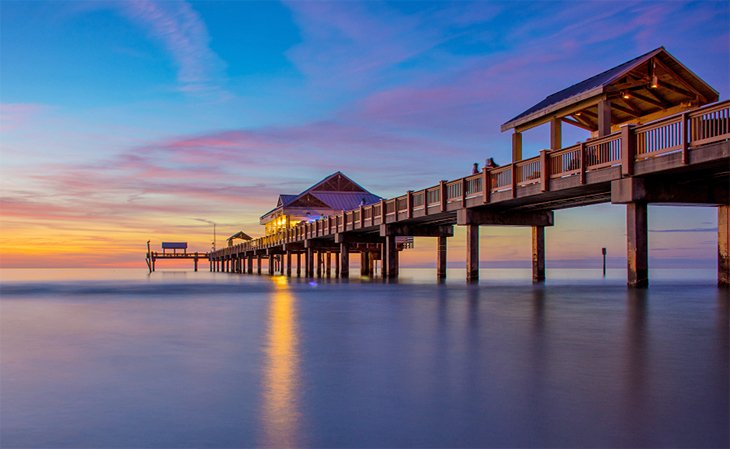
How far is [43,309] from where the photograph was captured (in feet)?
54.6

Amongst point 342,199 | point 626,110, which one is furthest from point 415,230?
point 342,199

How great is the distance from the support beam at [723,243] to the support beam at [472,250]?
10.00 m

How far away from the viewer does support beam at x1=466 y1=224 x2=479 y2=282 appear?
30688 millimetres

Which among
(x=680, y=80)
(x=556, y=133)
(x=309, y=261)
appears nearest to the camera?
(x=680, y=80)

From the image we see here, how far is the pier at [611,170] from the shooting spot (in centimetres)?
1847

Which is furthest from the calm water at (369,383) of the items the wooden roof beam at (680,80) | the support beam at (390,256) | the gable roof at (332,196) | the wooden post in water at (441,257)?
the gable roof at (332,196)

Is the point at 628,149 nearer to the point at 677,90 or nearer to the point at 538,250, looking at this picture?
the point at 677,90

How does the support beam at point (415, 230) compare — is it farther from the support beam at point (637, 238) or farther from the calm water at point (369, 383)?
the calm water at point (369, 383)

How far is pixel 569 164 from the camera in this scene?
2256cm

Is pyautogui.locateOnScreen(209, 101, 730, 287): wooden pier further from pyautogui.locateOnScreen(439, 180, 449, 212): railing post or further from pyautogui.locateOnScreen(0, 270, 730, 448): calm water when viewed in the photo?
pyautogui.locateOnScreen(0, 270, 730, 448): calm water

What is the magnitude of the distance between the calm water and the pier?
7.99 meters

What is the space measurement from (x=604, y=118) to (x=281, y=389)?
22.1 m

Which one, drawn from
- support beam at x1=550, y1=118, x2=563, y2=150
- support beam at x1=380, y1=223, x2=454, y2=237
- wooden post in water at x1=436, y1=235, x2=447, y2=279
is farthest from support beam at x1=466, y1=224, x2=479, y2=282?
wooden post in water at x1=436, y1=235, x2=447, y2=279

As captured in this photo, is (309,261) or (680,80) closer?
(680,80)
